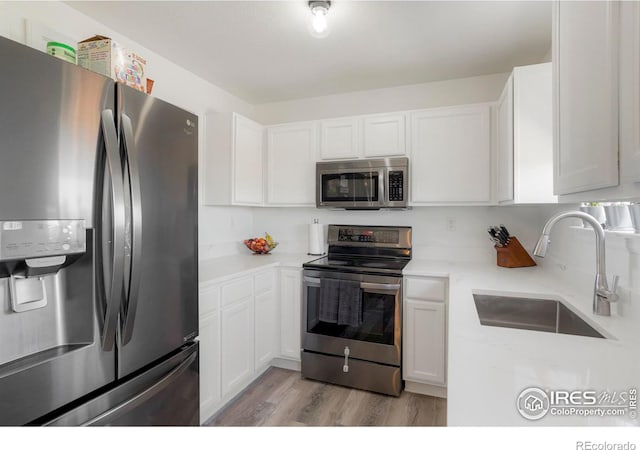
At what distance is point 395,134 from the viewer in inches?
105

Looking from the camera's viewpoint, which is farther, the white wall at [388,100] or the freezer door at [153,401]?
the white wall at [388,100]

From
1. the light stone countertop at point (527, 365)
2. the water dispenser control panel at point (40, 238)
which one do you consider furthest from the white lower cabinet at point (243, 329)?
the light stone countertop at point (527, 365)

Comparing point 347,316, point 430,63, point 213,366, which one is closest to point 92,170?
point 213,366

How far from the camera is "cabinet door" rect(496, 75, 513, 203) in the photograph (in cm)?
195

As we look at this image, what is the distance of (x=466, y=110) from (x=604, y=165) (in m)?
1.84

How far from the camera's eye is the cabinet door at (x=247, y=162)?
2746mm

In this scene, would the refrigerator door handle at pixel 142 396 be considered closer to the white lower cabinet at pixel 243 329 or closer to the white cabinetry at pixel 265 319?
the white lower cabinet at pixel 243 329

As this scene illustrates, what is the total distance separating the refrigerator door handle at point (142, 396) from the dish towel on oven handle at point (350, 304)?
1121 millimetres

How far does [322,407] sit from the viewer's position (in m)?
2.21

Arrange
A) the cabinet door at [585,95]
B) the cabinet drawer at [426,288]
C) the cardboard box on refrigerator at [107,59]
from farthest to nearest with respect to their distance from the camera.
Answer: the cabinet drawer at [426,288]
the cardboard box on refrigerator at [107,59]
the cabinet door at [585,95]

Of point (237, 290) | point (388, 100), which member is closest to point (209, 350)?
point (237, 290)

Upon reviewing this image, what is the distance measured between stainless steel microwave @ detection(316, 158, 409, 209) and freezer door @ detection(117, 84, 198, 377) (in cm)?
133

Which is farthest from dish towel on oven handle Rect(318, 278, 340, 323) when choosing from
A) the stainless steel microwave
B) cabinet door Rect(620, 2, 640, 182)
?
cabinet door Rect(620, 2, 640, 182)

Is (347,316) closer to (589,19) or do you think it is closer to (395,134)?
(395,134)
